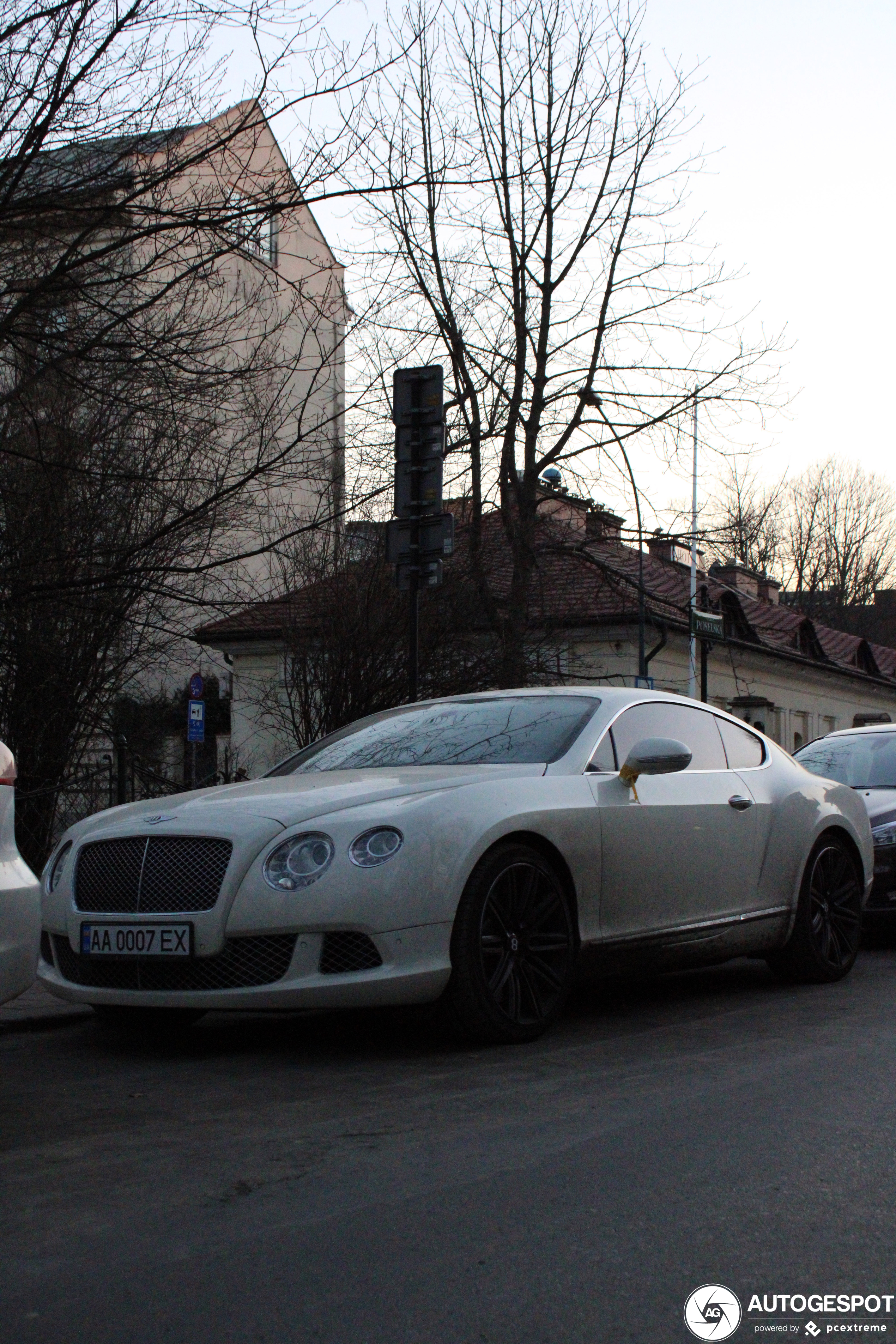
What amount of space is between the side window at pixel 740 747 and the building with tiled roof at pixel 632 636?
11.2ft

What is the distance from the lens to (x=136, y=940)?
19.2 ft

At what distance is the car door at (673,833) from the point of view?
657 cm

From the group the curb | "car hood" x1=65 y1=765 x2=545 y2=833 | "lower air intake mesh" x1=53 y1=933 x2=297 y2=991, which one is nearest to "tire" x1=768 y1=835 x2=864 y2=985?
"car hood" x1=65 y1=765 x2=545 y2=833

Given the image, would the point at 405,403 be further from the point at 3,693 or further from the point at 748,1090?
the point at 748,1090

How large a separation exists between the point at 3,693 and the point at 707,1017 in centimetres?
686

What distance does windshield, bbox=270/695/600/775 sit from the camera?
6793 millimetres

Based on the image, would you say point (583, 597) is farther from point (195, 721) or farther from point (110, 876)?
point (110, 876)

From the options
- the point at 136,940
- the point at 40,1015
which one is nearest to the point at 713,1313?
the point at 136,940

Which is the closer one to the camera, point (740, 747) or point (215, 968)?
point (215, 968)

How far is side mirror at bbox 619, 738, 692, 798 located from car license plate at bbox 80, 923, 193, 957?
211 centimetres

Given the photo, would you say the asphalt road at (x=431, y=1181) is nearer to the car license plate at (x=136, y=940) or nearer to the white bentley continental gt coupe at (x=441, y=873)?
the white bentley continental gt coupe at (x=441, y=873)

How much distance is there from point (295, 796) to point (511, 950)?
1055 millimetres

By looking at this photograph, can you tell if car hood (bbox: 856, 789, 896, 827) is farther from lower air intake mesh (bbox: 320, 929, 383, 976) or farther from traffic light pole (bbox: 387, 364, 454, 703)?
lower air intake mesh (bbox: 320, 929, 383, 976)

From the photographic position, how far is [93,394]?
8148 millimetres
